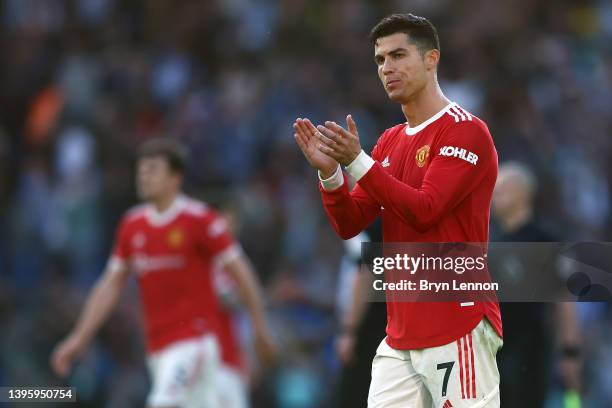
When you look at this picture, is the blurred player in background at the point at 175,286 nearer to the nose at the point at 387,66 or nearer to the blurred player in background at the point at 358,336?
the blurred player in background at the point at 358,336

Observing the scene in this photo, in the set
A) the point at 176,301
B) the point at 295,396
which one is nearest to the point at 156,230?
the point at 176,301

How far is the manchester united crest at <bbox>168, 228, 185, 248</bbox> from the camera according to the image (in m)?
9.63

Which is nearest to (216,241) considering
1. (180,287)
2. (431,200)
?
(180,287)

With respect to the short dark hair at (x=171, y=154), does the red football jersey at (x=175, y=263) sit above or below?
below

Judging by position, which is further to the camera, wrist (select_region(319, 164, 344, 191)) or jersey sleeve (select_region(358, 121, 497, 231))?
wrist (select_region(319, 164, 344, 191))

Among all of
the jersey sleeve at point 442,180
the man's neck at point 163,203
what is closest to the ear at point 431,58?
the jersey sleeve at point 442,180

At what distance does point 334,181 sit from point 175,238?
176 inches

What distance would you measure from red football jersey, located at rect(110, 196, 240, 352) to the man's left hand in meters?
4.62

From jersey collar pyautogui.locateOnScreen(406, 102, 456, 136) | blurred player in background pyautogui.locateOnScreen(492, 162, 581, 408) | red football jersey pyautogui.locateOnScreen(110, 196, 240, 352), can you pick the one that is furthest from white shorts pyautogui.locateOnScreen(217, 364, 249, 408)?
jersey collar pyautogui.locateOnScreen(406, 102, 456, 136)

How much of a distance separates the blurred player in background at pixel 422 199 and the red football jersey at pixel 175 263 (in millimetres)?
4208

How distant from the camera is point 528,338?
27.2 ft

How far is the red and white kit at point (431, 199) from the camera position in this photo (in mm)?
5109

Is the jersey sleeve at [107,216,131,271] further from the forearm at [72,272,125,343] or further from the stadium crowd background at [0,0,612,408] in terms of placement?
the stadium crowd background at [0,0,612,408]

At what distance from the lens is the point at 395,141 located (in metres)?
5.66
